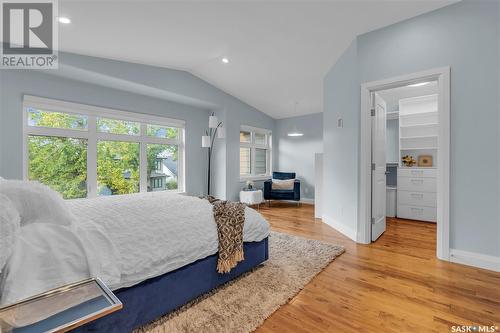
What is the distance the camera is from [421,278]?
7.27ft

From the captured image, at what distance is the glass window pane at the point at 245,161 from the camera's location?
6.36 metres

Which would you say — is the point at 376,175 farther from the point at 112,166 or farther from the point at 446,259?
the point at 112,166

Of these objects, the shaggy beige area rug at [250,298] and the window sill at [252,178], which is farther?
the window sill at [252,178]

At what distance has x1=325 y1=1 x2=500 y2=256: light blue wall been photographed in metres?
2.36

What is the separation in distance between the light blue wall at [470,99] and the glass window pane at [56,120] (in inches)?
193

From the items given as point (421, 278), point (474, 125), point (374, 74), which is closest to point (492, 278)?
point (421, 278)

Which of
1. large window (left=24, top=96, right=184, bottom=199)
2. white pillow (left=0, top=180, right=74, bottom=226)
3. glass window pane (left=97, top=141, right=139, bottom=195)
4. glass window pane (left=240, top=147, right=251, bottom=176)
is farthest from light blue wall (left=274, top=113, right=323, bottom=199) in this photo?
white pillow (left=0, top=180, right=74, bottom=226)

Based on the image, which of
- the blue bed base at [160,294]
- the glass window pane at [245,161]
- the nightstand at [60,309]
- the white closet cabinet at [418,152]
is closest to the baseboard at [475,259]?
the white closet cabinet at [418,152]

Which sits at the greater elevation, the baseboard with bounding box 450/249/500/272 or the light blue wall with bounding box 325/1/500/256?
the light blue wall with bounding box 325/1/500/256

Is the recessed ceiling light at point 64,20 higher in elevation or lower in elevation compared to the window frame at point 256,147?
higher

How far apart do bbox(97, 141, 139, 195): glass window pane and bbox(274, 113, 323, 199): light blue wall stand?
407 centimetres

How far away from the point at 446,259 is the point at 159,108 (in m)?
5.16

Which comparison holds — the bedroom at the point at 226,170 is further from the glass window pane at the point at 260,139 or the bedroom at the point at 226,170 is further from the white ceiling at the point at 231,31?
the glass window pane at the point at 260,139

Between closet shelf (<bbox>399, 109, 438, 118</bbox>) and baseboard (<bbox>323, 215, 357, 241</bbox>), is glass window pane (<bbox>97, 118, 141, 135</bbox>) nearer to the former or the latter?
baseboard (<bbox>323, 215, 357, 241</bbox>)
